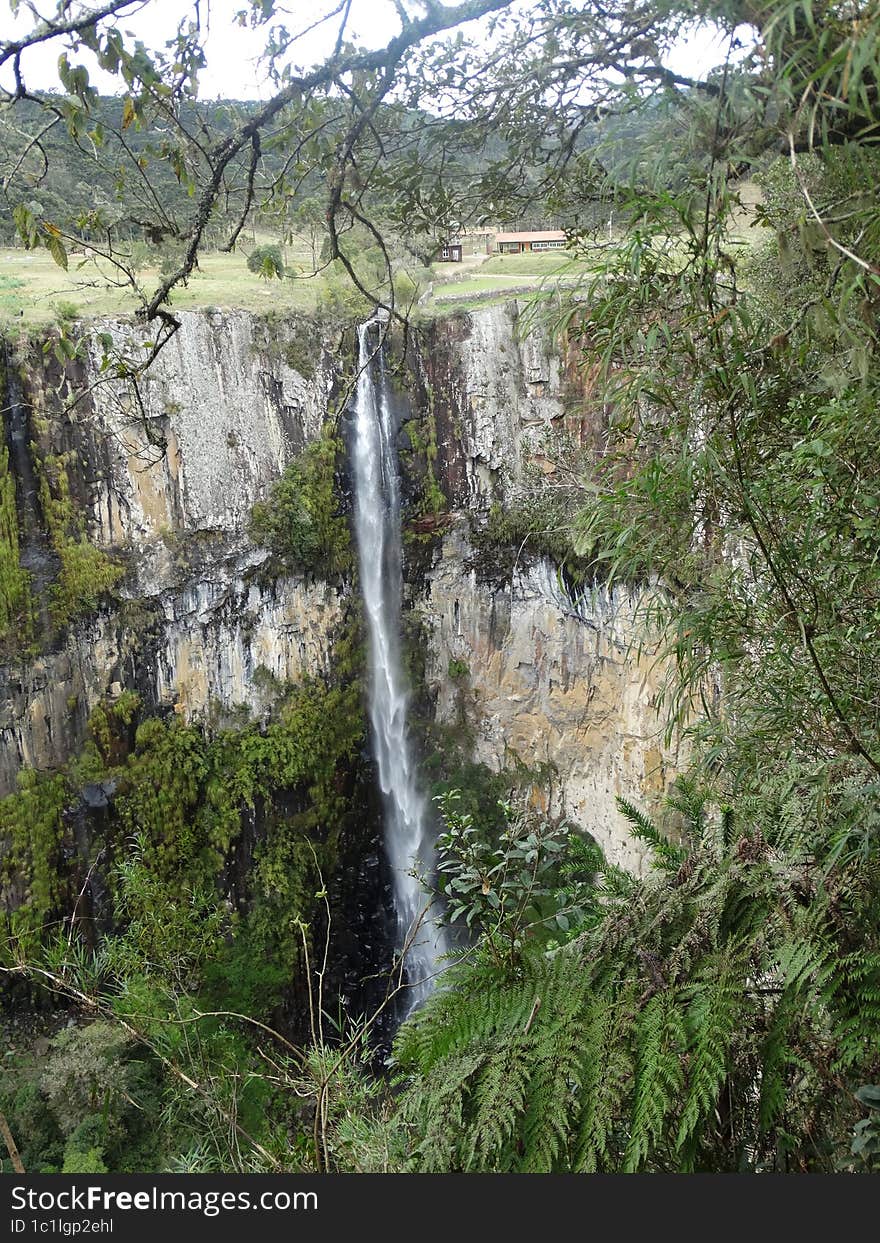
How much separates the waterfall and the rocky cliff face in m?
0.37

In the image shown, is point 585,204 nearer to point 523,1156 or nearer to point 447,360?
point 523,1156

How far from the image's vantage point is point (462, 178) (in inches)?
88.4

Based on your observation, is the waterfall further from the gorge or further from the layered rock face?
the layered rock face

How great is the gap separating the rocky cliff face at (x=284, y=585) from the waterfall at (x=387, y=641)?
0.37m

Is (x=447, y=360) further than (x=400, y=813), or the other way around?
(x=400, y=813)

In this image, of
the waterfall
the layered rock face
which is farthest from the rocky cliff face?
the waterfall

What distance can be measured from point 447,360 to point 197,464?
298 cm

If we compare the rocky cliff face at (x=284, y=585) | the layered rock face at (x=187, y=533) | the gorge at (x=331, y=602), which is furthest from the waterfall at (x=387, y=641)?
the layered rock face at (x=187, y=533)

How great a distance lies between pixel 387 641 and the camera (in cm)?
1032

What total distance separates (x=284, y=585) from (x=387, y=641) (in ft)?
4.87

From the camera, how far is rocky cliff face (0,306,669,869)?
8461 millimetres

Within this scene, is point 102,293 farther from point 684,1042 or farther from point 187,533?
point 684,1042

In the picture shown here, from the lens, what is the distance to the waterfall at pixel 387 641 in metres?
9.69

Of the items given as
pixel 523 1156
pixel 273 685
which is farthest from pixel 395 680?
pixel 523 1156
